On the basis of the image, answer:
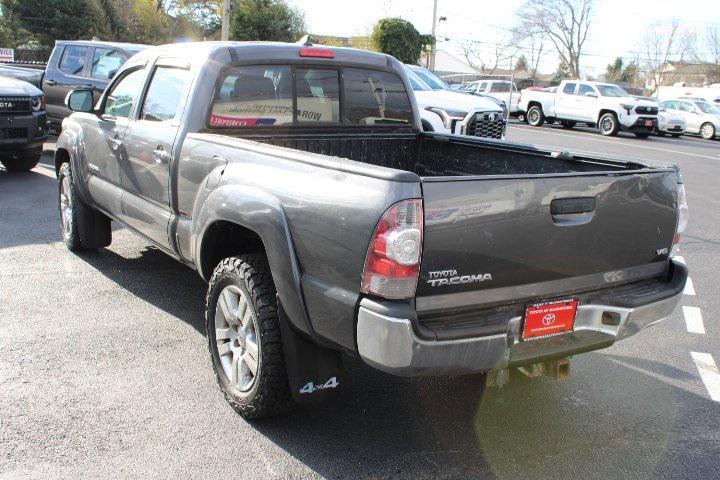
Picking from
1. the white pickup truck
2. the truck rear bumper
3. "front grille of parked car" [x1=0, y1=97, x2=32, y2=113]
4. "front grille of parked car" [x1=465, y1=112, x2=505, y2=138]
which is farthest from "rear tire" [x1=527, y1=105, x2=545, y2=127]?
the truck rear bumper

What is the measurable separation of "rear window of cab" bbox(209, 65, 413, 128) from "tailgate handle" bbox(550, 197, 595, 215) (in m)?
2.10

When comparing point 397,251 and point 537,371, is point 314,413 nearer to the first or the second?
point 537,371

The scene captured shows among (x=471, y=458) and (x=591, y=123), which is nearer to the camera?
(x=471, y=458)

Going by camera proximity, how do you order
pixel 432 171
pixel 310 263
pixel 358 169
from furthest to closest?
pixel 432 171, pixel 310 263, pixel 358 169

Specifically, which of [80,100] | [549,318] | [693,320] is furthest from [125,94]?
[693,320]

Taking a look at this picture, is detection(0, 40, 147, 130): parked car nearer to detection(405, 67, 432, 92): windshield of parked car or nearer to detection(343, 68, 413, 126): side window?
detection(405, 67, 432, 92): windshield of parked car

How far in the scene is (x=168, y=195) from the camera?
4.15 meters

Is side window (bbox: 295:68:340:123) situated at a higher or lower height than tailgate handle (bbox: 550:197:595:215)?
Answer: higher

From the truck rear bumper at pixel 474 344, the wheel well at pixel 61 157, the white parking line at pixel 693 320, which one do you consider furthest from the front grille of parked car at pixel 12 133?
the white parking line at pixel 693 320

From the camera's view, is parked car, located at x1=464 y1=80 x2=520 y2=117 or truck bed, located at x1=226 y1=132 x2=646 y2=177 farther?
parked car, located at x1=464 y1=80 x2=520 y2=117

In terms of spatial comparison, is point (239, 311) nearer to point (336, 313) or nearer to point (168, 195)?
point (336, 313)

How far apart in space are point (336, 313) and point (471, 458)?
1.03 m

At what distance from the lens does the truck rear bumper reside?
2.60 meters

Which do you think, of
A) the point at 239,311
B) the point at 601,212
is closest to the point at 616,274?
the point at 601,212
